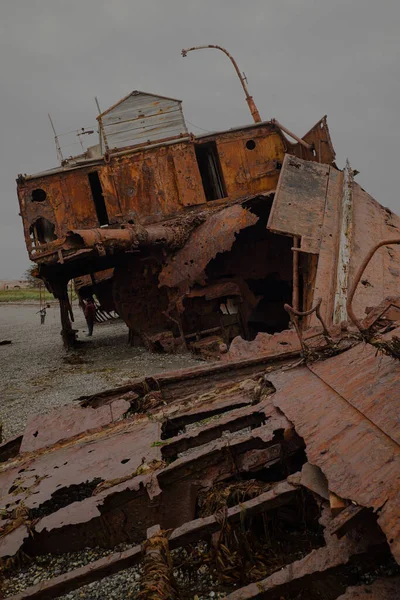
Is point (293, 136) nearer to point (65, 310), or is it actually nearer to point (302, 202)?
point (302, 202)

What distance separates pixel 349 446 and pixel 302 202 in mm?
5234

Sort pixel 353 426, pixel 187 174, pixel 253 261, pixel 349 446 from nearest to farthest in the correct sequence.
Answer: pixel 349 446 < pixel 353 426 < pixel 253 261 < pixel 187 174

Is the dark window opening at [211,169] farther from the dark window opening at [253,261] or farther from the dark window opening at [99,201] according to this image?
the dark window opening at [99,201]

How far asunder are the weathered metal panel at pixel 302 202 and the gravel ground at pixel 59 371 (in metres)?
3.04

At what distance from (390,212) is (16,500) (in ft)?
23.8

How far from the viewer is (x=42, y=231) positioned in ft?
34.0

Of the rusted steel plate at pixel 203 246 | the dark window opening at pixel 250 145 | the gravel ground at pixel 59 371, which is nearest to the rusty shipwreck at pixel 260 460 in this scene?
the rusted steel plate at pixel 203 246

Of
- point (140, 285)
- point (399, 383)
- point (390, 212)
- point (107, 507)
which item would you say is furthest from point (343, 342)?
point (140, 285)

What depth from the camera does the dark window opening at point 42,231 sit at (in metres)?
9.67

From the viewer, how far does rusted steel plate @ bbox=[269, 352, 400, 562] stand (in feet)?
4.87

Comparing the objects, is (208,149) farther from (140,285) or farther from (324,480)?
(324,480)

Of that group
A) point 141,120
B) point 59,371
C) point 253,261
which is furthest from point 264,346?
point 141,120

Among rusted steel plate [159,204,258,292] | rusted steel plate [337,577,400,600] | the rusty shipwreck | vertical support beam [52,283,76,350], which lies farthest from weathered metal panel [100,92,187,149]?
rusted steel plate [337,577,400,600]

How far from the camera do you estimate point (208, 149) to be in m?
11.0
